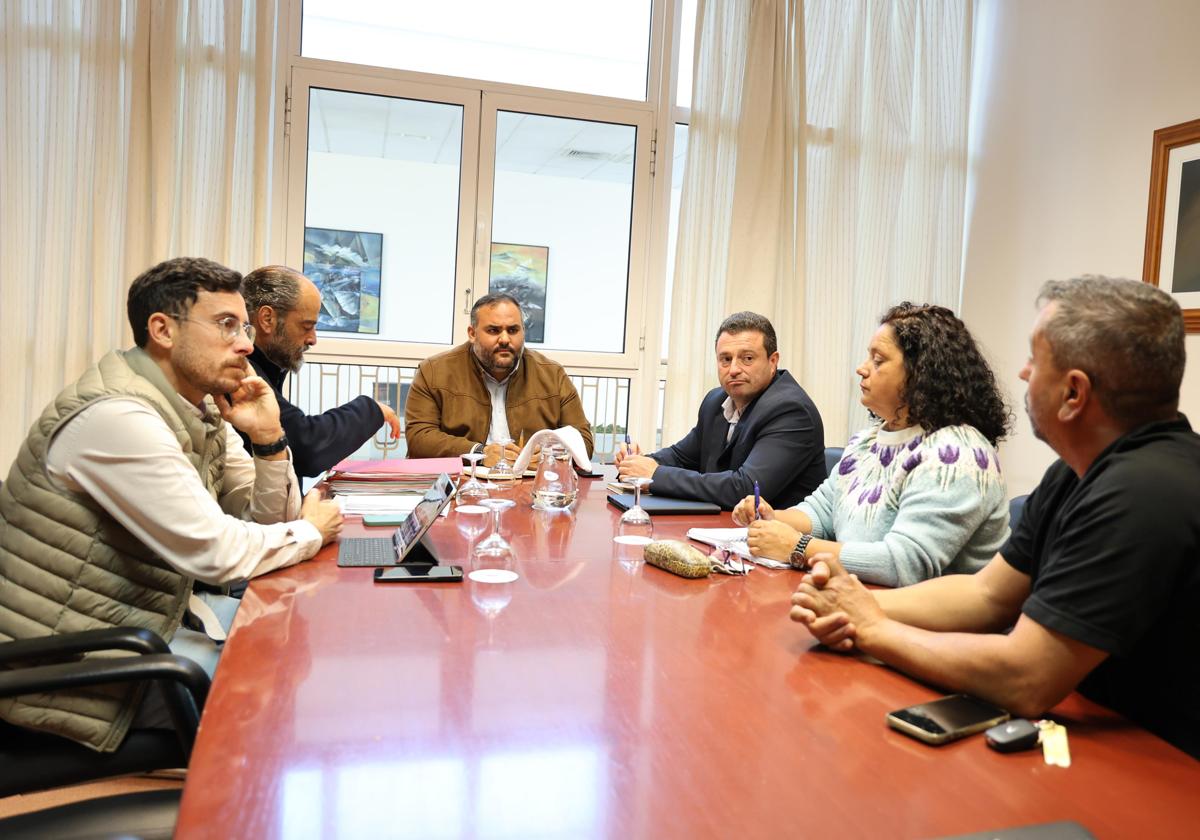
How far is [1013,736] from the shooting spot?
3.24 feet

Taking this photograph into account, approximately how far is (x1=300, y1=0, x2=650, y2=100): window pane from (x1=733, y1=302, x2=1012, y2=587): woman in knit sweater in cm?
322

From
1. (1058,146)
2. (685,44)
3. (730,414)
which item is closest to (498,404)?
(730,414)

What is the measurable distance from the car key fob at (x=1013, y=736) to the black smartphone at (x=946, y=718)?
0.03 m

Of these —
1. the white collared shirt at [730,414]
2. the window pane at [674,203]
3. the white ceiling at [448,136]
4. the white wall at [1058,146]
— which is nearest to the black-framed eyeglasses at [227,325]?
the white collared shirt at [730,414]

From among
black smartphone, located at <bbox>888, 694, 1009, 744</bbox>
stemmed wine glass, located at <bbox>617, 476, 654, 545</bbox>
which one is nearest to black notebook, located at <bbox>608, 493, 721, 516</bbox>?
stemmed wine glass, located at <bbox>617, 476, 654, 545</bbox>

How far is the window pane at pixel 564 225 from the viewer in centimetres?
467

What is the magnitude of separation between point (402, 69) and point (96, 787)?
3.50 m

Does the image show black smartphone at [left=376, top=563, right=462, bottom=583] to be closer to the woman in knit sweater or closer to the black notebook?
the woman in knit sweater

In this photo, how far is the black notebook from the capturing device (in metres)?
2.45

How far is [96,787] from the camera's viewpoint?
2225 millimetres

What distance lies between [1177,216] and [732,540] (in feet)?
10.0

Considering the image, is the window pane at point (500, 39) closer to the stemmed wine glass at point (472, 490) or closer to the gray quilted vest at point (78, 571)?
the stemmed wine glass at point (472, 490)

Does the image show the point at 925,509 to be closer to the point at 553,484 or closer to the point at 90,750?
the point at 553,484

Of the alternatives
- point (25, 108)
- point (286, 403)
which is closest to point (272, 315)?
point (286, 403)
